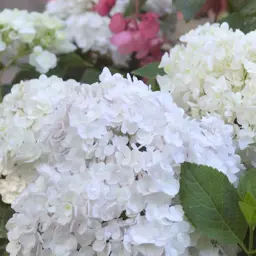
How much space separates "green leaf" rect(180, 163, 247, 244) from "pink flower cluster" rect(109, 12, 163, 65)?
0.44m

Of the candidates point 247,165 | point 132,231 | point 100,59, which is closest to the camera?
point 132,231

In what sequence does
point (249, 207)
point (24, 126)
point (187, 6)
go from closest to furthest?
point (249, 207) < point (24, 126) < point (187, 6)

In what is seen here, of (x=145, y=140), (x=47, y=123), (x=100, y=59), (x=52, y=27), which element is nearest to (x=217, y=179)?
(x=145, y=140)

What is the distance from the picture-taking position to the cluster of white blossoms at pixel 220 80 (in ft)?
1.56

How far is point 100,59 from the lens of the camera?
89 cm

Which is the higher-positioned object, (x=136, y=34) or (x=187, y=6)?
(x=187, y=6)

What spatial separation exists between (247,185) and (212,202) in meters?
0.03

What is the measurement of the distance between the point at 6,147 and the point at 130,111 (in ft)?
0.56

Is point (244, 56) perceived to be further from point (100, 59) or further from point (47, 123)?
point (100, 59)

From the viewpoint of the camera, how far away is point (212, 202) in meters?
0.41

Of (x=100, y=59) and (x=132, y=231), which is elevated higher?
(x=132, y=231)

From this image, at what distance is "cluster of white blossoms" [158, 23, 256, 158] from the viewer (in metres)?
0.48

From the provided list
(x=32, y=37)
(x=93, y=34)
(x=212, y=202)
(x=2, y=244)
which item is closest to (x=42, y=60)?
(x=32, y=37)

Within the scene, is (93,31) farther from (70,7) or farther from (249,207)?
(249,207)
